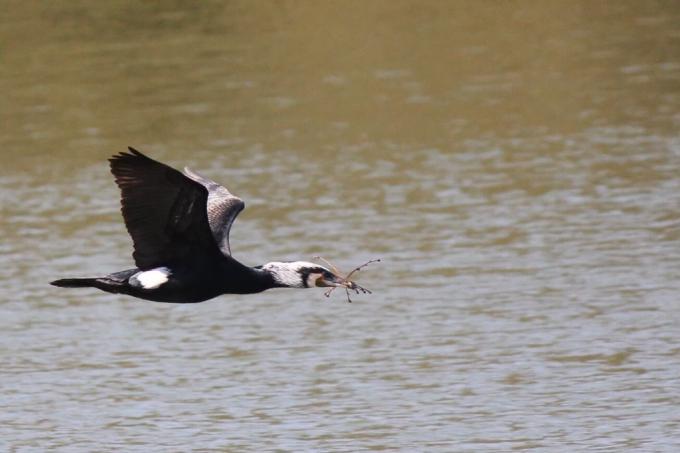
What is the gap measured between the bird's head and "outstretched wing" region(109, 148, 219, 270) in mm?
349

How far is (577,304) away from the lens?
14.4m

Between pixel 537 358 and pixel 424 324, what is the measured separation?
3.89 ft

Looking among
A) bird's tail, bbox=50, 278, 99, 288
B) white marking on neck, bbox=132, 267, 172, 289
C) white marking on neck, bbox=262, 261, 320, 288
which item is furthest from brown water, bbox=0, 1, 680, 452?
bird's tail, bbox=50, 278, 99, 288

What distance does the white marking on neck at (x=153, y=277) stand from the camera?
29.9ft

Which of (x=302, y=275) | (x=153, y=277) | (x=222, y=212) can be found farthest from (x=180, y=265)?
(x=222, y=212)

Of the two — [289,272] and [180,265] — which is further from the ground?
[180,265]

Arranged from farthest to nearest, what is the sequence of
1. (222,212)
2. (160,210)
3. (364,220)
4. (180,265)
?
(364,220) → (222,212) → (180,265) → (160,210)

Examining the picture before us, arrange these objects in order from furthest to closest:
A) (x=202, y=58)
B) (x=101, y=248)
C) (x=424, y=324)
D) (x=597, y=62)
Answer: (x=202, y=58)
(x=597, y=62)
(x=101, y=248)
(x=424, y=324)

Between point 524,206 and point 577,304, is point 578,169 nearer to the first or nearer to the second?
point 524,206

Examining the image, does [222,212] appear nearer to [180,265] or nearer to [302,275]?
[180,265]

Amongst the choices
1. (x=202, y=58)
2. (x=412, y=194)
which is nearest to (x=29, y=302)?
(x=412, y=194)

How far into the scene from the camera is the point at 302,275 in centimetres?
905

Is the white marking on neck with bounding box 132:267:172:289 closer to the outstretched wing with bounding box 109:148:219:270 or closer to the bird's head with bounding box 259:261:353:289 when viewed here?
the outstretched wing with bounding box 109:148:219:270

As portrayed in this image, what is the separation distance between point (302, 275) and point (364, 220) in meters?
8.43
